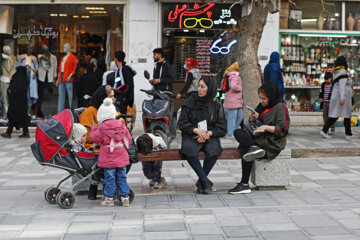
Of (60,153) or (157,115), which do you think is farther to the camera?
(157,115)

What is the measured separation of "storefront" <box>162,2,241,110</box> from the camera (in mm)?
14844

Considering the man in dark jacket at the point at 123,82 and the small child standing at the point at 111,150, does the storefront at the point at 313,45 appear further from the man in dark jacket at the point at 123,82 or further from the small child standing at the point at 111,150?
the small child standing at the point at 111,150

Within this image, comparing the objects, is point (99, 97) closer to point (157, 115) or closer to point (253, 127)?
point (253, 127)

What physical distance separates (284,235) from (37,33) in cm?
1152

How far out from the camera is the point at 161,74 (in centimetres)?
1155

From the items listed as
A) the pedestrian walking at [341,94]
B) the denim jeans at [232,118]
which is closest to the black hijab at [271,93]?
the denim jeans at [232,118]

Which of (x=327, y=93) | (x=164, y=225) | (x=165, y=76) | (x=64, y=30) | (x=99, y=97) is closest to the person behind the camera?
(x=164, y=225)

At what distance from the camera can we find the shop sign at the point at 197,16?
1481 centimetres

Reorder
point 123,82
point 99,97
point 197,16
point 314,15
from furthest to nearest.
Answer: point 314,15, point 197,16, point 123,82, point 99,97

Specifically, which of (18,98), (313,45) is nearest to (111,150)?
(18,98)

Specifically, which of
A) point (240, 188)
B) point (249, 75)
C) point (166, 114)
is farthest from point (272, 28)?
point (240, 188)

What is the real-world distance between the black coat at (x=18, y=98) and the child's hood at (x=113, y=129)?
660 cm

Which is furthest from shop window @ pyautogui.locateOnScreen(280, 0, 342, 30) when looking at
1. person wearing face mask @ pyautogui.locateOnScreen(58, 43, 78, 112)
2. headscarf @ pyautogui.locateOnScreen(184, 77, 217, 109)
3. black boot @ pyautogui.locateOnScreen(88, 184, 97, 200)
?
black boot @ pyautogui.locateOnScreen(88, 184, 97, 200)

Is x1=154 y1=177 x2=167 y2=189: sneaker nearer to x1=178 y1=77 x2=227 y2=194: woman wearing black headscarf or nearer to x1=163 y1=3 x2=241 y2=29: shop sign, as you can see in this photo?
x1=178 y1=77 x2=227 y2=194: woman wearing black headscarf
